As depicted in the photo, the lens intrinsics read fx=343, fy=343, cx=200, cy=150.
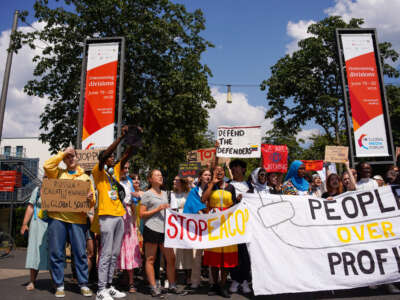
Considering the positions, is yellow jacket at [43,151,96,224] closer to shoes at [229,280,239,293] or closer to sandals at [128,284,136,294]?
sandals at [128,284,136,294]

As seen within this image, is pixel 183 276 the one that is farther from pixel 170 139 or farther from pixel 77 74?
pixel 77 74

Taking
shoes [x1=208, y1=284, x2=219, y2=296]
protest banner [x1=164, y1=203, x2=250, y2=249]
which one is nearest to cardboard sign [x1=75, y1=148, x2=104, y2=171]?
protest banner [x1=164, y1=203, x2=250, y2=249]

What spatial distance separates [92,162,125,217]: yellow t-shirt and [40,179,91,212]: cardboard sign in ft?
0.91

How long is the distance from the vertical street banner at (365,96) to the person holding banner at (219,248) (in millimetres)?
5134

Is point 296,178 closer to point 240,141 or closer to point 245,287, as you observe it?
point 240,141

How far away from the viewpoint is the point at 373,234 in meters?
5.05

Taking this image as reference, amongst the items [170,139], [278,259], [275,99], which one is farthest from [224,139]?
[275,99]

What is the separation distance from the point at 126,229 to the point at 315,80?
58.6 ft

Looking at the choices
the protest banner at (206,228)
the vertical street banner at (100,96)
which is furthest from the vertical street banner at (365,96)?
the vertical street banner at (100,96)

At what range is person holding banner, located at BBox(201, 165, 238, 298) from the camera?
199 inches

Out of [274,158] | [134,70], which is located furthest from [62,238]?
[134,70]

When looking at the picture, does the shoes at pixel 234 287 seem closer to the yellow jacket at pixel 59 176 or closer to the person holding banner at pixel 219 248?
the person holding banner at pixel 219 248

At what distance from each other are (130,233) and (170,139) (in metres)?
12.2

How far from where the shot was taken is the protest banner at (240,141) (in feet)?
22.5
